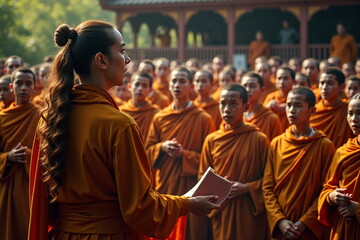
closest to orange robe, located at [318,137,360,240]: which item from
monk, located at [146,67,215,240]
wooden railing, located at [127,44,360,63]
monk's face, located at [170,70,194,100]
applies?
monk, located at [146,67,215,240]

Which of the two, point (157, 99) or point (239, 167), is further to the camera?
point (157, 99)

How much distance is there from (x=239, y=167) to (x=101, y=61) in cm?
319

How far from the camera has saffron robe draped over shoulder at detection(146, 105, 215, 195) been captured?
7070 mm

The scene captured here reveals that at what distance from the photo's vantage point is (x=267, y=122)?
720cm

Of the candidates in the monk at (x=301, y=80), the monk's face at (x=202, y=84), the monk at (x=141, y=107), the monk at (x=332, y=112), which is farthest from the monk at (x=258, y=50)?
the monk at (x=332, y=112)

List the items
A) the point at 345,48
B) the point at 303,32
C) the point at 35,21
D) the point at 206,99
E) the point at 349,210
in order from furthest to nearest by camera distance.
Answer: the point at 35,21 → the point at 303,32 → the point at 345,48 → the point at 206,99 → the point at 349,210

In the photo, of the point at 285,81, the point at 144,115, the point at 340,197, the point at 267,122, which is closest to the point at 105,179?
the point at 340,197

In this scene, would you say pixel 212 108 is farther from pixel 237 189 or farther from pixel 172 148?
pixel 237 189

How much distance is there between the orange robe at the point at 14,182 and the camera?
6180 mm

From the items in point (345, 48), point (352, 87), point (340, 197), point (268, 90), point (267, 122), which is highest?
point (345, 48)

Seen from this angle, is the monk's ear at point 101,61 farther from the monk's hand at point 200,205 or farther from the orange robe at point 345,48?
the orange robe at point 345,48

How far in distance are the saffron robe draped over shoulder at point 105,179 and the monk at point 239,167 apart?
2855 millimetres

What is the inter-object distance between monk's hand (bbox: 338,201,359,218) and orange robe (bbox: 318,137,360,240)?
0.05 m

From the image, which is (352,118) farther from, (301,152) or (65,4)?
(65,4)
